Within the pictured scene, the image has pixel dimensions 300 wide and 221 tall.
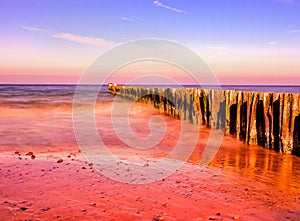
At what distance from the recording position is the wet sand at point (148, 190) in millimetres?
3590

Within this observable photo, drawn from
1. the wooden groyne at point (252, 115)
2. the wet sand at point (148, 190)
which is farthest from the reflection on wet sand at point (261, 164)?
the wooden groyne at point (252, 115)

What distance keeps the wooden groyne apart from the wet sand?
24.2 inches

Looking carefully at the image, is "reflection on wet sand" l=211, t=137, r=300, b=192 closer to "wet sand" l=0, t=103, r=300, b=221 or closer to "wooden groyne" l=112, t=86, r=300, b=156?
"wet sand" l=0, t=103, r=300, b=221

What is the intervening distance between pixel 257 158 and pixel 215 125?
393 cm

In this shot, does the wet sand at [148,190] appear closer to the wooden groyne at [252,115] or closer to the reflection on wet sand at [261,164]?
the reflection on wet sand at [261,164]

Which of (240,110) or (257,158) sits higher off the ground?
(240,110)

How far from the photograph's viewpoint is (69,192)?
4.19 metres

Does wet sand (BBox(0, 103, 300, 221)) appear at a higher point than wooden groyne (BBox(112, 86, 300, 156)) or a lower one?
lower

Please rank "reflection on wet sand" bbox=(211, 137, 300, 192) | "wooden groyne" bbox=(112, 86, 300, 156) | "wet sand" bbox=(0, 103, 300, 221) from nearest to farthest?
"wet sand" bbox=(0, 103, 300, 221) < "reflection on wet sand" bbox=(211, 137, 300, 192) < "wooden groyne" bbox=(112, 86, 300, 156)

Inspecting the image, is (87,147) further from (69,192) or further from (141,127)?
(141,127)

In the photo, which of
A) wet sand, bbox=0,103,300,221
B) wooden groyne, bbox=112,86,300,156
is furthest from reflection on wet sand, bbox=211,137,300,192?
wooden groyne, bbox=112,86,300,156

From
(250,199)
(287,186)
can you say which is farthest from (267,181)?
(250,199)

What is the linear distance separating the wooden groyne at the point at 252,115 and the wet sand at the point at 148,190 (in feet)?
2.01

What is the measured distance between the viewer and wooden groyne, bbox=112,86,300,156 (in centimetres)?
719
